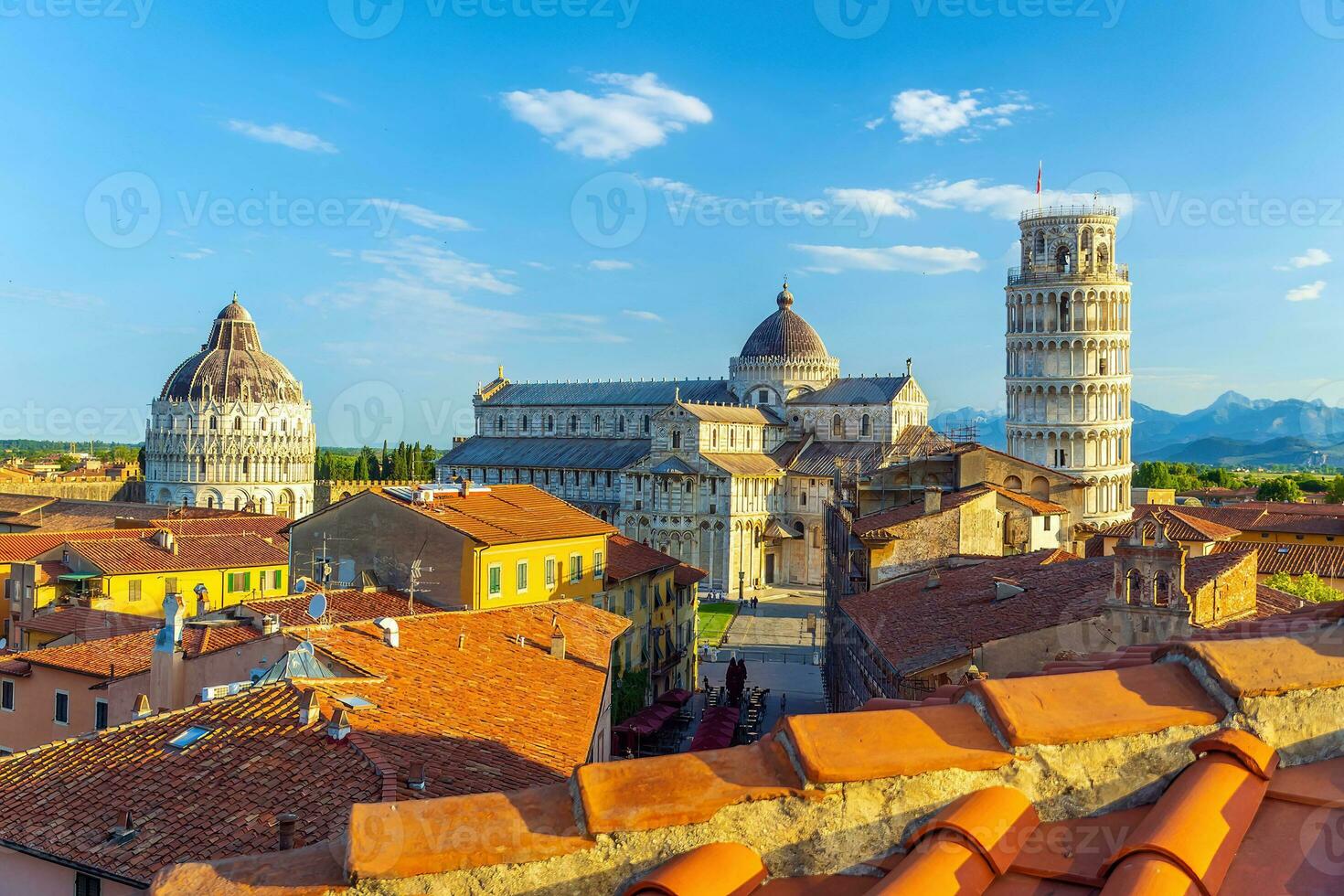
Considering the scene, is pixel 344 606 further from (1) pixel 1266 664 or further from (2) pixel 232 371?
(2) pixel 232 371

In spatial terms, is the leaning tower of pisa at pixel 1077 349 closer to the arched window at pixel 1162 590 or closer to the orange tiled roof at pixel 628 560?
the orange tiled roof at pixel 628 560

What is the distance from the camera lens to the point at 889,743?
4281mm

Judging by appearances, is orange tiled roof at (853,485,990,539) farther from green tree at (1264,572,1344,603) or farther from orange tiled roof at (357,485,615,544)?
green tree at (1264,572,1344,603)

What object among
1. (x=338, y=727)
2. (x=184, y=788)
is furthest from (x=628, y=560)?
(x=184, y=788)

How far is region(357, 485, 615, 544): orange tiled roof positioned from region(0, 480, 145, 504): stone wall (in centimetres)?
5536

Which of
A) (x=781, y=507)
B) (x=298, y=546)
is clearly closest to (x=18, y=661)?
(x=298, y=546)

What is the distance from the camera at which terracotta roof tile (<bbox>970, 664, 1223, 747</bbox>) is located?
442cm

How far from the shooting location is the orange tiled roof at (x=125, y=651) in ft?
63.4

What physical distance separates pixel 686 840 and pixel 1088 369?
254 ft

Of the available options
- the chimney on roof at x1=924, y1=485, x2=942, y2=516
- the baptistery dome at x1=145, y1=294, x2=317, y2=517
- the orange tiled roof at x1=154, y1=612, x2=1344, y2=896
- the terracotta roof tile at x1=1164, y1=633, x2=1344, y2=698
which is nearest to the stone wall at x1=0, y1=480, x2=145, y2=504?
the baptistery dome at x1=145, y1=294, x2=317, y2=517

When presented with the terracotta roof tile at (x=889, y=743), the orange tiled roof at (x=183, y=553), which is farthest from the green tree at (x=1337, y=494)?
the terracotta roof tile at (x=889, y=743)

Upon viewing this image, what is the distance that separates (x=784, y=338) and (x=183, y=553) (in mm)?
56106

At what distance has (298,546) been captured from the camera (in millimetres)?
29500

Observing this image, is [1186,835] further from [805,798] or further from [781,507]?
[781,507]
